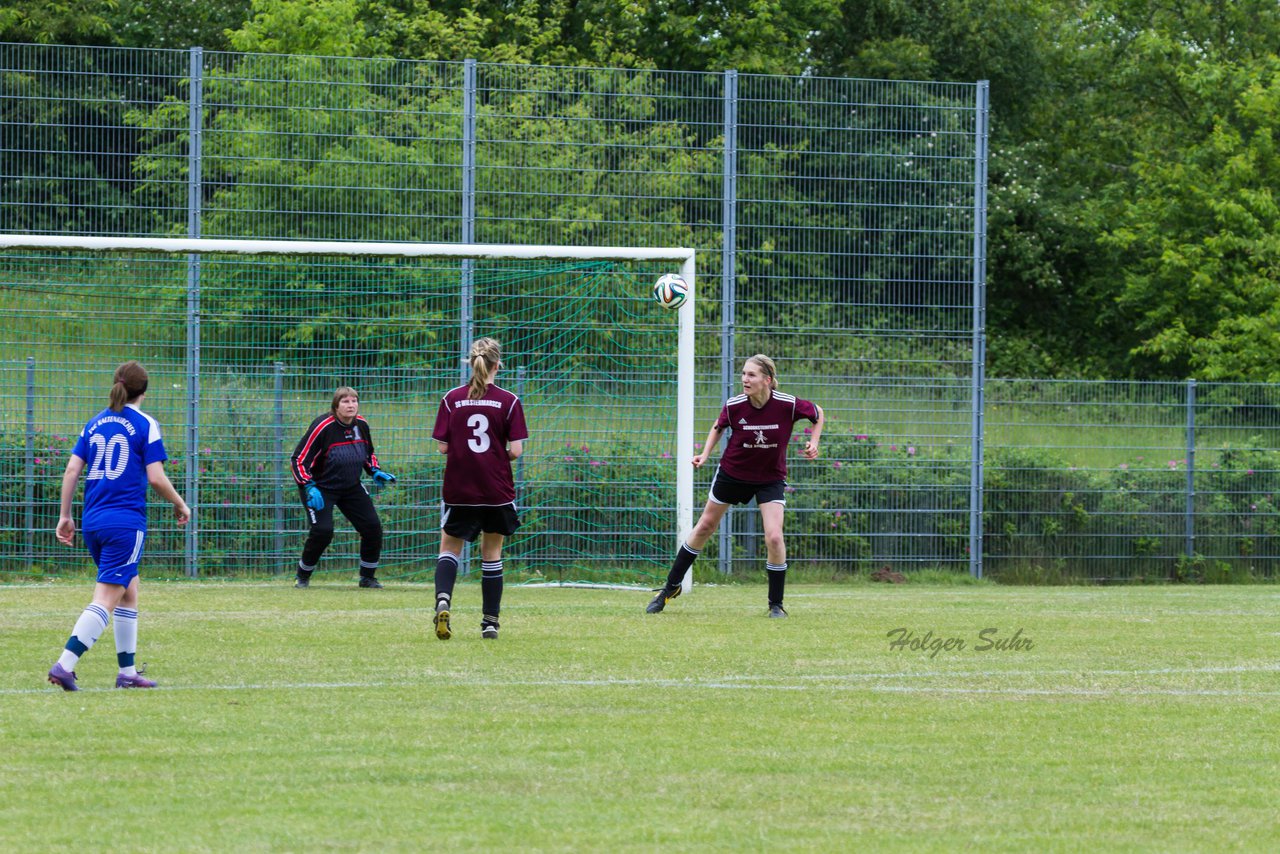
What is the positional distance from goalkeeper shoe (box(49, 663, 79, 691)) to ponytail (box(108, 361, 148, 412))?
131 centimetres

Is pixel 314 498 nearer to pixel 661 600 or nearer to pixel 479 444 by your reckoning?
pixel 661 600

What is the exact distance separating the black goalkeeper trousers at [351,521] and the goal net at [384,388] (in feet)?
4.39

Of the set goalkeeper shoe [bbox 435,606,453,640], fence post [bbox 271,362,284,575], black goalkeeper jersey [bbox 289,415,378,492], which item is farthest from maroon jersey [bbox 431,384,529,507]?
fence post [bbox 271,362,284,575]

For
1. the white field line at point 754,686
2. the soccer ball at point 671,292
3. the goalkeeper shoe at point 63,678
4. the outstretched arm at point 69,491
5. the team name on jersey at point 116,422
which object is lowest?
the white field line at point 754,686

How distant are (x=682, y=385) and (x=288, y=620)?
4448mm

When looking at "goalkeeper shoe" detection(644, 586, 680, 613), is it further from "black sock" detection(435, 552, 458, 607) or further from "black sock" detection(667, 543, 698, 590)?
"black sock" detection(435, 552, 458, 607)

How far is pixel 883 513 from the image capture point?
57.4 ft

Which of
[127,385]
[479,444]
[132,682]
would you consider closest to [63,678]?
[132,682]

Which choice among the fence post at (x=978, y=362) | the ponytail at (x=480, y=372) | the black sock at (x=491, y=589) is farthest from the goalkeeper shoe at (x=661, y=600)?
the fence post at (x=978, y=362)

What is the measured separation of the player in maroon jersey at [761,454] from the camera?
38.5 ft

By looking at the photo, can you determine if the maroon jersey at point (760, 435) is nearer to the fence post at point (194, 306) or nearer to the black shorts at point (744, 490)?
the black shorts at point (744, 490)

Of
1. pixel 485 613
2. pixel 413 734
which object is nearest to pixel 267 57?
pixel 485 613

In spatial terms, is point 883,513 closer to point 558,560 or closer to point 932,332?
point 932,332

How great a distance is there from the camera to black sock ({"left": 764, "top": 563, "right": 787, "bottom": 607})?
1183 cm
